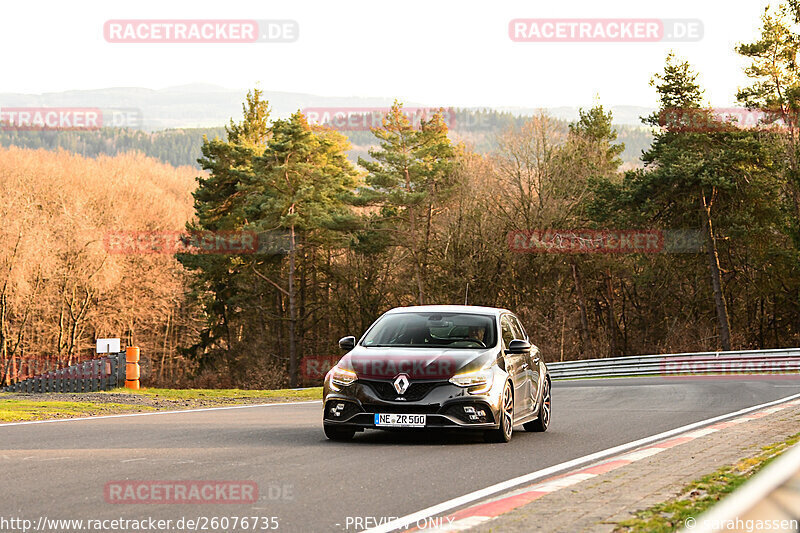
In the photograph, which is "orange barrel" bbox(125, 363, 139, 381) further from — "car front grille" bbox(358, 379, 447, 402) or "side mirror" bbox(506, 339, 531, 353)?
"car front grille" bbox(358, 379, 447, 402)

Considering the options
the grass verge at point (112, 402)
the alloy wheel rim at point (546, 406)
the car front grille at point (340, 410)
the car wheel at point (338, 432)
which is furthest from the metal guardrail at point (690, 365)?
the car front grille at point (340, 410)

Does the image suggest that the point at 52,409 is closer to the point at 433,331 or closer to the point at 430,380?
the point at 433,331

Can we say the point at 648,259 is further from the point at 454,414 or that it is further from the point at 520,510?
the point at 520,510

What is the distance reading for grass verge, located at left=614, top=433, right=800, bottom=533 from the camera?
20.7 feet

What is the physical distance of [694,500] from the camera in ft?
23.9

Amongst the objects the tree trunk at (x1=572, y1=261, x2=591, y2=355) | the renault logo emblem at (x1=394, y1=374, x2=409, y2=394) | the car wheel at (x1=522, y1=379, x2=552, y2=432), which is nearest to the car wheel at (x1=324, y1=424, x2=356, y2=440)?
the renault logo emblem at (x1=394, y1=374, x2=409, y2=394)

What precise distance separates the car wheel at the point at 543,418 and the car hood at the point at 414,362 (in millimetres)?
1913

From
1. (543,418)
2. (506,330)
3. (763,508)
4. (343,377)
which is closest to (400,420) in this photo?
(343,377)

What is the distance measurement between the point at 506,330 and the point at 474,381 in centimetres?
187

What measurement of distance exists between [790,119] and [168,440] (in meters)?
42.3

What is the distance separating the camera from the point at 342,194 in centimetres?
5878

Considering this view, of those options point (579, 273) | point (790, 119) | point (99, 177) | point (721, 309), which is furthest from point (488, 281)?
point (99, 177)

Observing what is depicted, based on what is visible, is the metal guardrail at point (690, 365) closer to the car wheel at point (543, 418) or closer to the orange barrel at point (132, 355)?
the orange barrel at point (132, 355)

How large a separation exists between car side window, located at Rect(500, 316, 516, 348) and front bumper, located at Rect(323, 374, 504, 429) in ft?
5.01
